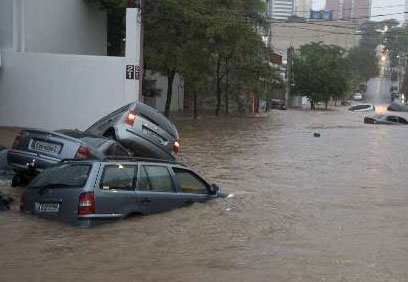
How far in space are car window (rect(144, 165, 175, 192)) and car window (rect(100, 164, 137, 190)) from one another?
0.32 meters

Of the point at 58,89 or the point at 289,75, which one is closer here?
the point at 58,89

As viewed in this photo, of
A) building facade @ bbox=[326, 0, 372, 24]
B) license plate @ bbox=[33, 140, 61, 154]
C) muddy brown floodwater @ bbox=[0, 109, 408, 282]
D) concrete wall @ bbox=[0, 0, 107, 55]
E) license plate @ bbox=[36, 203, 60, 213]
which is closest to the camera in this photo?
muddy brown floodwater @ bbox=[0, 109, 408, 282]

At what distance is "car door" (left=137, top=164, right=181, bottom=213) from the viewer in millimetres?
10109

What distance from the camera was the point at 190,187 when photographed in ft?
36.7

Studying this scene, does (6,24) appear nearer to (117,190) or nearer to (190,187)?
(190,187)

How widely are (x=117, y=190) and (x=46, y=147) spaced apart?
129 inches

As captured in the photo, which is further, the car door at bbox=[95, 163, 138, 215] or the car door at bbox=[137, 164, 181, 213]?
the car door at bbox=[137, 164, 181, 213]

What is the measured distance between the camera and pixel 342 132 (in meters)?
35.4

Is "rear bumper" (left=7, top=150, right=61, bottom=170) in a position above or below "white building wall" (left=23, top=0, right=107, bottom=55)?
below

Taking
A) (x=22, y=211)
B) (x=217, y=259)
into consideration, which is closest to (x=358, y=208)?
(x=217, y=259)

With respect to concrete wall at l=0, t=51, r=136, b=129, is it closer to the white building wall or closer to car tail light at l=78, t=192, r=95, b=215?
the white building wall

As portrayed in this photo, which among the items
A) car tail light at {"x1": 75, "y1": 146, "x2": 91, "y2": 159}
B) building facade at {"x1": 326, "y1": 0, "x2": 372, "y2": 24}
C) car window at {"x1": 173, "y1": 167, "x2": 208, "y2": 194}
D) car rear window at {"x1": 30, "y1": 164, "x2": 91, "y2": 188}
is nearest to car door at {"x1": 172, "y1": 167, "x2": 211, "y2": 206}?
car window at {"x1": 173, "y1": 167, "x2": 208, "y2": 194}

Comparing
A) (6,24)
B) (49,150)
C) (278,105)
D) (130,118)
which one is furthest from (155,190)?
(278,105)

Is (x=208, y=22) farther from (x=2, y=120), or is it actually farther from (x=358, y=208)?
(x=358, y=208)
